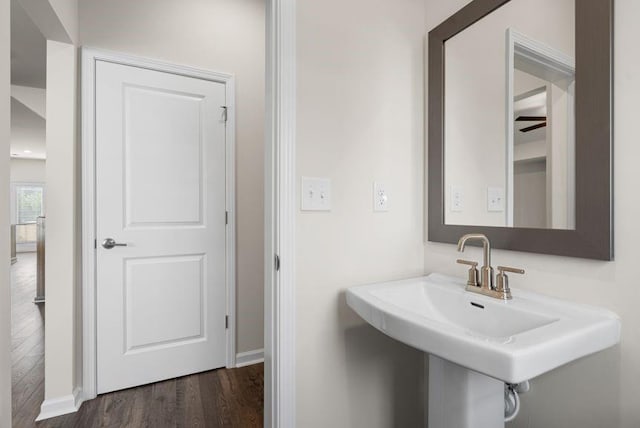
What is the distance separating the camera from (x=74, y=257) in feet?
5.81

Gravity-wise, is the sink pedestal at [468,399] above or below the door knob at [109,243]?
below

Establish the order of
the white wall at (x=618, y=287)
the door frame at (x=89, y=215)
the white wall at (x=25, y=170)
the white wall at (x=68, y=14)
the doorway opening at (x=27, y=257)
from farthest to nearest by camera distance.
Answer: the white wall at (x=25, y=170), the doorway opening at (x=27, y=257), the door frame at (x=89, y=215), the white wall at (x=68, y=14), the white wall at (x=618, y=287)

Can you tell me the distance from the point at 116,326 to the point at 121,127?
1229 mm

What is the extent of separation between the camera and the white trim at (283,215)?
3.65ft

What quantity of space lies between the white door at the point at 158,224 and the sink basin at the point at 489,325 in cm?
144

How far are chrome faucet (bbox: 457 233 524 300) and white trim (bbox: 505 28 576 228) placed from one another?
154mm

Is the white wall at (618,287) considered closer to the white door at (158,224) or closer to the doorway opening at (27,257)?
the doorway opening at (27,257)

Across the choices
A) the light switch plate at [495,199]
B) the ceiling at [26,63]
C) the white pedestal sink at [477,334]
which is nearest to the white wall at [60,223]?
the ceiling at [26,63]

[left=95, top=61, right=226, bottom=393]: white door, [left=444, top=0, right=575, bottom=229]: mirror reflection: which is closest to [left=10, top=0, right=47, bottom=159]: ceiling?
[left=95, top=61, right=226, bottom=393]: white door

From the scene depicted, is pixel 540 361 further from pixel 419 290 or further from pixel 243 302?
pixel 243 302

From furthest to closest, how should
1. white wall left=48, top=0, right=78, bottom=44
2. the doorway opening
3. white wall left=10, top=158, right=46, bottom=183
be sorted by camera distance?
1. white wall left=10, top=158, right=46, bottom=183
2. the doorway opening
3. white wall left=48, top=0, right=78, bottom=44

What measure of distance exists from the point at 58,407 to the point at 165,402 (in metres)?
0.54

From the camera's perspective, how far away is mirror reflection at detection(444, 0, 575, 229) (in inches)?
36.9

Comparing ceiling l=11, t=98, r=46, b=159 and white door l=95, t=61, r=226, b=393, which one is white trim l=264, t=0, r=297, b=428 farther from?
ceiling l=11, t=98, r=46, b=159
